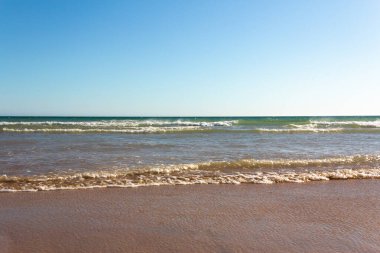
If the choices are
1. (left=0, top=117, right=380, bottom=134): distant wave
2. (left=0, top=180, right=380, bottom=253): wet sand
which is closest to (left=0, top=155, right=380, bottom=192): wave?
(left=0, top=180, right=380, bottom=253): wet sand

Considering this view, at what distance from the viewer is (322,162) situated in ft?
32.7

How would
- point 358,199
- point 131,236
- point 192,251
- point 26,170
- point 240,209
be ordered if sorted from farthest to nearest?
point 26,170 → point 358,199 → point 240,209 → point 131,236 → point 192,251

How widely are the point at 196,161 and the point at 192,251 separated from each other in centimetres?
630

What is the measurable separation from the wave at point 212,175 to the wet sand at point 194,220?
1.80ft

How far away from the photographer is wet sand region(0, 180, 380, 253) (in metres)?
4.01

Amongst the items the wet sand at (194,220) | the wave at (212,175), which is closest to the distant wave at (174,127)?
the wave at (212,175)

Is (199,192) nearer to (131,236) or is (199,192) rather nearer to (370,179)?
(131,236)

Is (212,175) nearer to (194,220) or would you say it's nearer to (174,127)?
(194,220)

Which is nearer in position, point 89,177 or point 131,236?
point 131,236

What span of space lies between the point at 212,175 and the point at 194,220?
3.28 m

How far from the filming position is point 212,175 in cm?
809

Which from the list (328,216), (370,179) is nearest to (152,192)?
(328,216)

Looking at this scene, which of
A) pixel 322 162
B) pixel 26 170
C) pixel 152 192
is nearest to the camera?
pixel 152 192

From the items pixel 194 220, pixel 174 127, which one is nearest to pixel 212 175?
pixel 194 220
